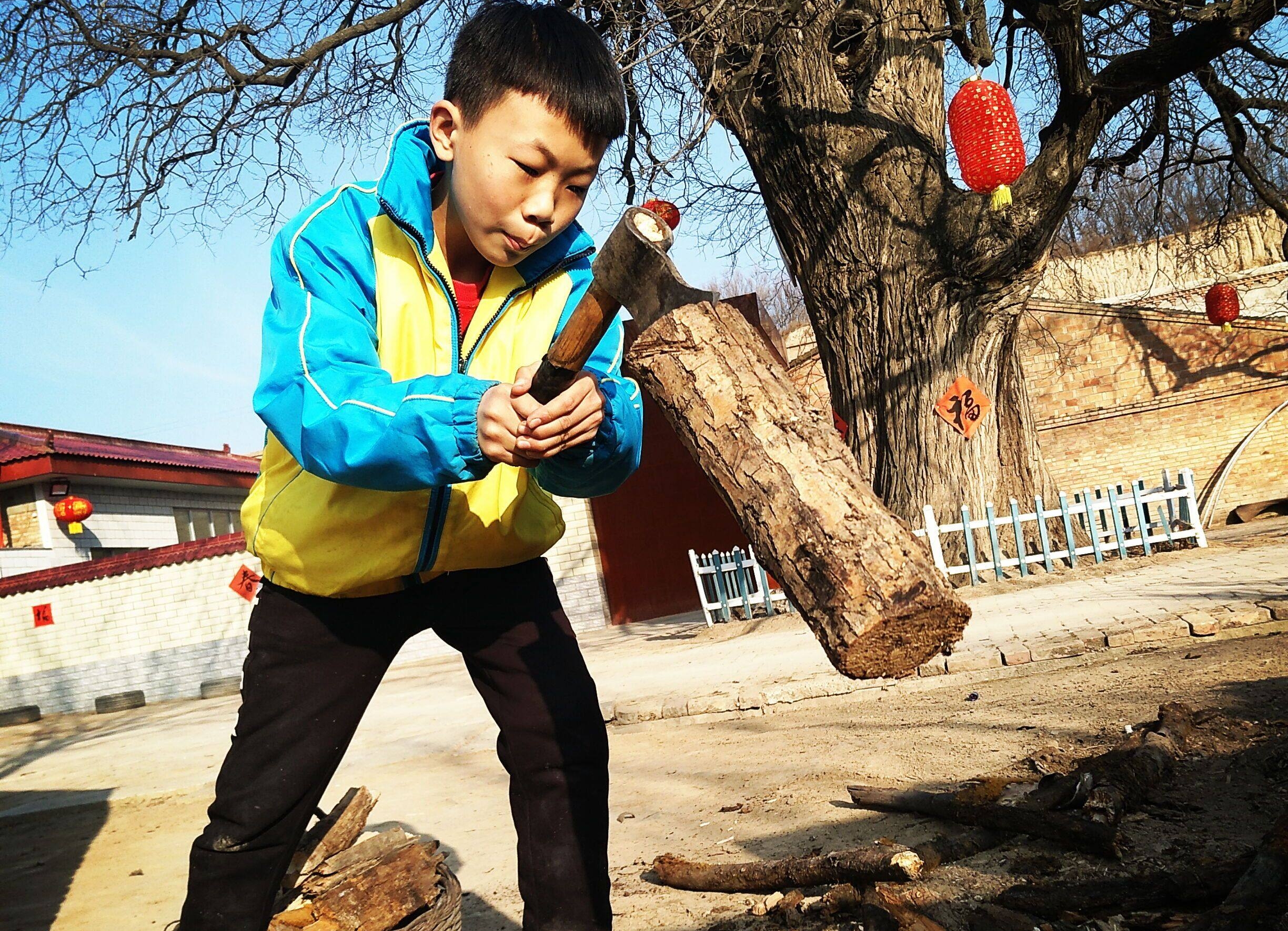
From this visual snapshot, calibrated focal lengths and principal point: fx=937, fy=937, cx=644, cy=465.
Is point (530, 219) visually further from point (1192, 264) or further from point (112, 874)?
point (1192, 264)

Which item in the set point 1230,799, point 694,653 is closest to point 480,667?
point 1230,799

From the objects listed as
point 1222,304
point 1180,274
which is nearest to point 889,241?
point 1222,304

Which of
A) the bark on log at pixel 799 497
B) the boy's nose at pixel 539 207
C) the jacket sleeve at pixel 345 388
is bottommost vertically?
the bark on log at pixel 799 497

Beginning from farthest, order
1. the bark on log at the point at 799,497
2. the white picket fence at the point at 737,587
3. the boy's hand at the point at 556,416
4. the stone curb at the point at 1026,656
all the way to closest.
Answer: the white picket fence at the point at 737,587, the stone curb at the point at 1026,656, the boy's hand at the point at 556,416, the bark on log at the point at 799,497

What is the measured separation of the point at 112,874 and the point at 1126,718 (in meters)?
4.66

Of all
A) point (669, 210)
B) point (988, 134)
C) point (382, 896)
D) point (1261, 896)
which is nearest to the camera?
point (1261, 896)

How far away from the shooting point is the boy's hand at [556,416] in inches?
63.9

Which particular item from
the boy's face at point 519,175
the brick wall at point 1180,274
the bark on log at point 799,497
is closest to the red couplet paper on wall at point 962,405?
the boy's face at point 519,175

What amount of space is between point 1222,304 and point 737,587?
1120 cm

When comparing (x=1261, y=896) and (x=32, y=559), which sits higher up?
(x=32, y=559)

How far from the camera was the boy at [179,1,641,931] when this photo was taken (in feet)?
5.57

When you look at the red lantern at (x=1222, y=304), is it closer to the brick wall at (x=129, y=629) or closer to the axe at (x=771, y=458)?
the brick wall at (x=129, y=629)

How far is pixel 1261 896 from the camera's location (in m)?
1.82

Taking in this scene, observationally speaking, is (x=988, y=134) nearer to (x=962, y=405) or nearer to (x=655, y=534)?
(x=962, y=405)
